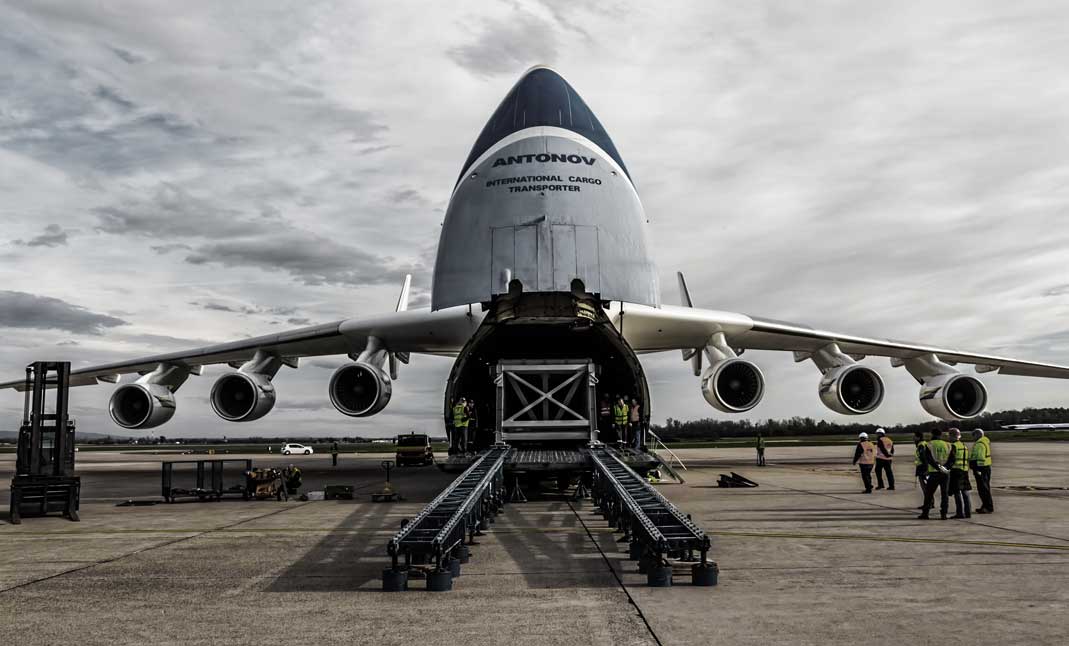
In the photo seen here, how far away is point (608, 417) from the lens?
15984 millimetres

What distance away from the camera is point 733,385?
17.1 metres

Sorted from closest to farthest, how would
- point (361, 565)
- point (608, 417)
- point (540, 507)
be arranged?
point (361, 565) → point (540, 507) → point (608, 417)

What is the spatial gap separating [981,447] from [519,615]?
8611 millimetres

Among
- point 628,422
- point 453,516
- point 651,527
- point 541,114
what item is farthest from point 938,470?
point 541,114

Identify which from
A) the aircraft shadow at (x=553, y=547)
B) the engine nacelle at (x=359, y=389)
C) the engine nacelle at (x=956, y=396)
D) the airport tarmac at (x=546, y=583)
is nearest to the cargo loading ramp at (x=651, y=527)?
the airport tarmac at (x=546, y=583)

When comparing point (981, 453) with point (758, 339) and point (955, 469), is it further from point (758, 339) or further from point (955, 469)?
point (758, 339)

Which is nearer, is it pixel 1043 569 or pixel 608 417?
pixel 1043 569

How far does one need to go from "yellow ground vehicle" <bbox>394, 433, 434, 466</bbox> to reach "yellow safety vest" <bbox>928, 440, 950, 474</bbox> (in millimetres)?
20136

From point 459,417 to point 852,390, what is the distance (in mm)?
10058

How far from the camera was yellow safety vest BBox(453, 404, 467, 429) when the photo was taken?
13.0 meters

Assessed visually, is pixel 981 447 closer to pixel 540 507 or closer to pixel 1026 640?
pixel 540 507

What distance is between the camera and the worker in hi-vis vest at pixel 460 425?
13.0 m

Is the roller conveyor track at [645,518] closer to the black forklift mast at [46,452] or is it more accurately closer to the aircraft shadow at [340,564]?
the aircraft shadow at [340,564]

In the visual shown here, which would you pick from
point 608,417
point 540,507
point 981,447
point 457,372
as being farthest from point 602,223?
point 981,447
